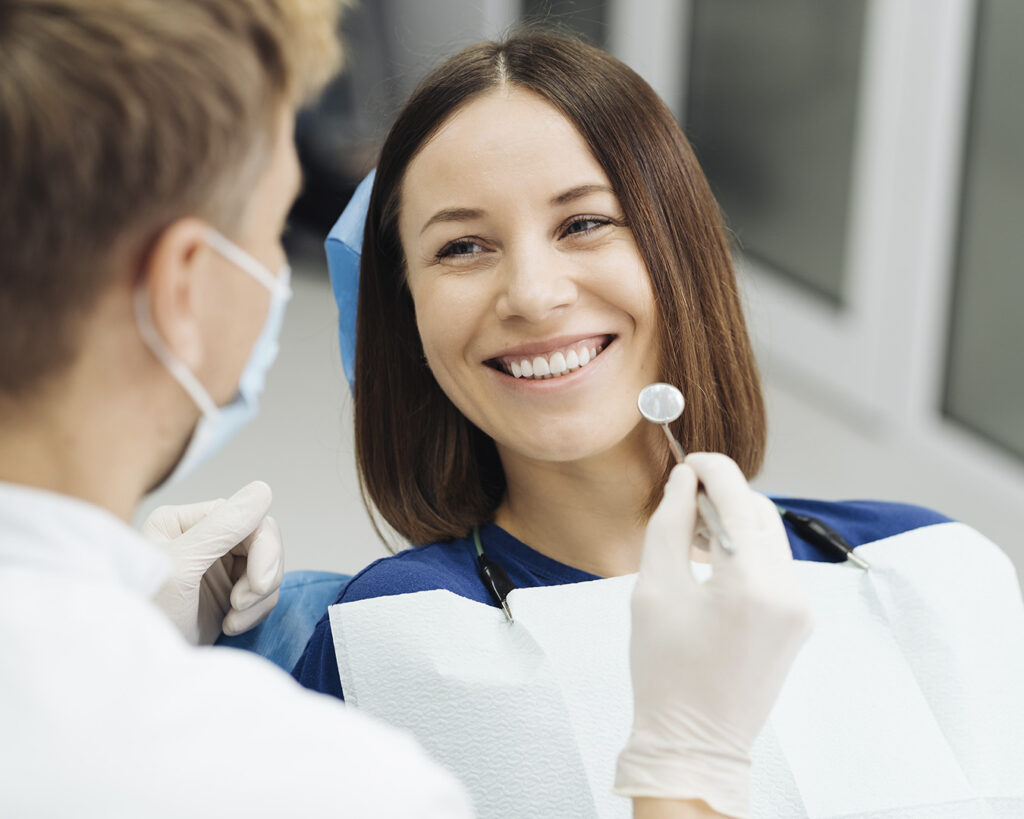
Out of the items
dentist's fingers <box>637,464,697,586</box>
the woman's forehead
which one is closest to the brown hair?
dentist's fingers <box>637,464,697,586</box>

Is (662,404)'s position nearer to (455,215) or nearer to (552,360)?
(552,360)

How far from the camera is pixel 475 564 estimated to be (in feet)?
4.74

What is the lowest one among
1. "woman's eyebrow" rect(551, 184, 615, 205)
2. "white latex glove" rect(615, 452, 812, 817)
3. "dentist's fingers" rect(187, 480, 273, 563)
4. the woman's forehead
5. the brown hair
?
"dentist's fingers" rect(187, 480, 273, 563)

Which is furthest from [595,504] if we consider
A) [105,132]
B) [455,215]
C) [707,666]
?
[105,132]

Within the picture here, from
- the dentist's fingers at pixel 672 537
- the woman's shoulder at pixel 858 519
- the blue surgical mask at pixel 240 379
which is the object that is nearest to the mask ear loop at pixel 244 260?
A: the blue surgical mask at pixel 240 379

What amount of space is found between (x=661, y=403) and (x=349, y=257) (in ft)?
1.79

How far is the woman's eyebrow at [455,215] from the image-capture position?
1347 millimetres

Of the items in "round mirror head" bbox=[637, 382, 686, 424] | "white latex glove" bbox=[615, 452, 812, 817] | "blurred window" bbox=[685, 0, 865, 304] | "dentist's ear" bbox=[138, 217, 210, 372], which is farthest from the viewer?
"blurred window" bbox=[685, 0, 865, 304]

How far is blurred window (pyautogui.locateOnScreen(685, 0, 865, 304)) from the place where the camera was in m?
3.71

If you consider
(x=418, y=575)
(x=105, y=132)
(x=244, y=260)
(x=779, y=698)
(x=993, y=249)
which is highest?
(x=105, y=132)

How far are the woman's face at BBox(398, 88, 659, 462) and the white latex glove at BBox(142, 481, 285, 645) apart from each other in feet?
0.91

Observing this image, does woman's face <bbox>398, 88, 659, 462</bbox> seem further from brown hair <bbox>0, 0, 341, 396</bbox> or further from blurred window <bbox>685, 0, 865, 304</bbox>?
blurred window <bbox>685, 0, 865, 304</bbox>

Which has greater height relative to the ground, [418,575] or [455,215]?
[455,215]

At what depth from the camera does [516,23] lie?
1573 millimetres
